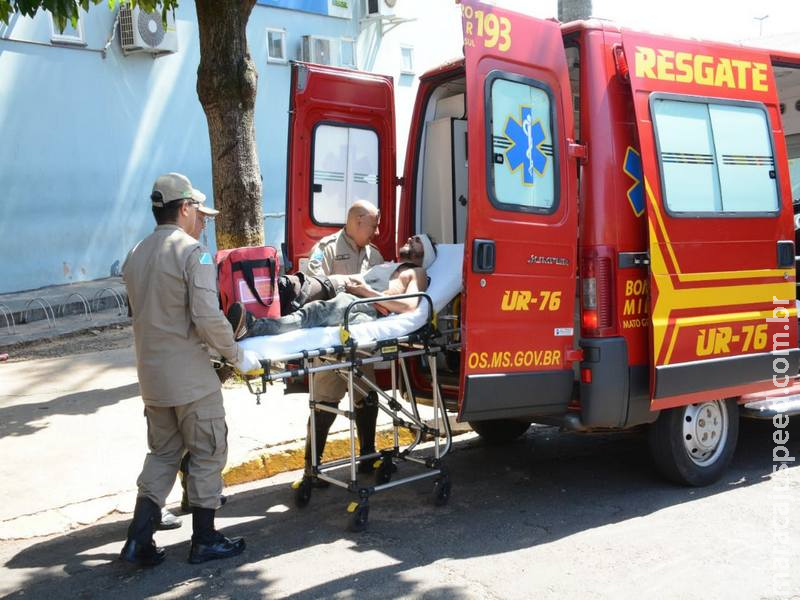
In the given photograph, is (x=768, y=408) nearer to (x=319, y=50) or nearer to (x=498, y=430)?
(x=498, y=430)

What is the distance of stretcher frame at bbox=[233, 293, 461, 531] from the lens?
462 centimetres

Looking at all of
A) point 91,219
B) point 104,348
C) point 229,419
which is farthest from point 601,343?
point 91,219

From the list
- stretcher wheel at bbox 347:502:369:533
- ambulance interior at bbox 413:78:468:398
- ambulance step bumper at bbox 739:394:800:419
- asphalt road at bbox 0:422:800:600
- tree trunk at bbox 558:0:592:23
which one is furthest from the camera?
tree trunk at bbox 558:0:592:23

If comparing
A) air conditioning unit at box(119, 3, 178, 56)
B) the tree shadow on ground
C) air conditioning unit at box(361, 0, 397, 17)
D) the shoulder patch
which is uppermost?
air conditioning unit at box(361, 0, 397, 17)

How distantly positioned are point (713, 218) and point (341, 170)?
2.49 metres

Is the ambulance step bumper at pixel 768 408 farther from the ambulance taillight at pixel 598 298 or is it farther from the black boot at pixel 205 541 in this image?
the black boot at pixel 205 541

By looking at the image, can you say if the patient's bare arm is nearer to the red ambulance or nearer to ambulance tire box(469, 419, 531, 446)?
the red ambulance

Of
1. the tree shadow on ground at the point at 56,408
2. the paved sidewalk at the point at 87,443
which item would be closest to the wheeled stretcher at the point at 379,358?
the paved sidewalk at the point at 87,443

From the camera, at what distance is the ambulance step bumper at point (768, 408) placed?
548 cm

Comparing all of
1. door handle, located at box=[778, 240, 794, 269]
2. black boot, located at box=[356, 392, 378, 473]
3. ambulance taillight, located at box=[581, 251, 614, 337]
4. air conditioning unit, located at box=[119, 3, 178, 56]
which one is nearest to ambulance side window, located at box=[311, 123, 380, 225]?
black boot, located at box=[356, 392, 378, 473]

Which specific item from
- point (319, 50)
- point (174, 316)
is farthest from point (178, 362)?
point (319, 50)

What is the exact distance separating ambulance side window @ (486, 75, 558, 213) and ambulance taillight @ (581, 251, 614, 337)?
39 centimetres

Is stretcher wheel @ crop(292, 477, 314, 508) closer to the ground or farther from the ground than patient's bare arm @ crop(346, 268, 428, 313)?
closer to the ground

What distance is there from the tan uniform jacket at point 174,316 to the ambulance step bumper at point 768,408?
3205 millimetres
